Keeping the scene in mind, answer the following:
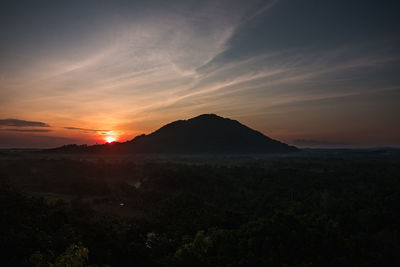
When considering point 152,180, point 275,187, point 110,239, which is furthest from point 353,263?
point 152,180

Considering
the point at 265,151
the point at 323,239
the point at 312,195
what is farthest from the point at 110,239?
the point at 265,151

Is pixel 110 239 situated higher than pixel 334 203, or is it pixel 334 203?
pixel 110 239

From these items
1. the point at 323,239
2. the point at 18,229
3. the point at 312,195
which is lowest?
the point at 312,195

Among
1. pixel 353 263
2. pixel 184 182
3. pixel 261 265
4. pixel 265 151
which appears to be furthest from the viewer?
pixel 265 151

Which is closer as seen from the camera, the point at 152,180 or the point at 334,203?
the point at 334,203

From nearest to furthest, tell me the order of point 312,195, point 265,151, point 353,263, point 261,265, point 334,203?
1. point 261,265
2. point 353,263
3. point 334,203
4. point 312,195
5. point 265,151

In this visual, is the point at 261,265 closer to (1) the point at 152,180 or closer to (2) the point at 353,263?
(2) the point at 353,263

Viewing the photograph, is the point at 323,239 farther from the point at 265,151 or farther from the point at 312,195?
the point at 265,151
